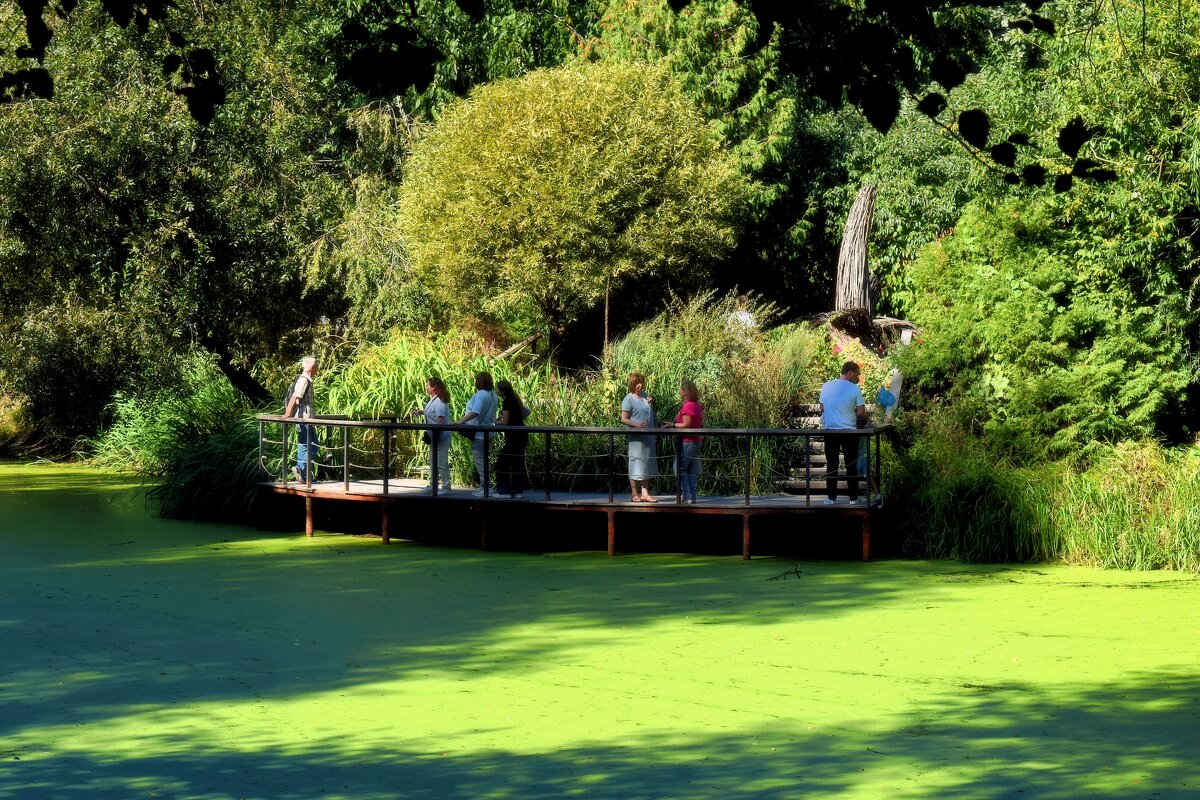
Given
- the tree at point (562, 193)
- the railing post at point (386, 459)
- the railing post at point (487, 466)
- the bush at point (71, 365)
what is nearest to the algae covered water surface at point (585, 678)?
the railing post at point (487, 466)

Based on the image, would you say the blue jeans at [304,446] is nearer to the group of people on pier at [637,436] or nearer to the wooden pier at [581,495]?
the group of people on pier at [637,436]

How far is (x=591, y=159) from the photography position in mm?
20969

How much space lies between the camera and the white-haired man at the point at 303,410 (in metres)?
15.1

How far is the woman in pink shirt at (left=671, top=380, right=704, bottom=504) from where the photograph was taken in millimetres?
13625

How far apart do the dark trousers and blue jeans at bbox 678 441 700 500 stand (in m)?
1.11

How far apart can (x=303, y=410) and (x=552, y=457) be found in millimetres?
2482

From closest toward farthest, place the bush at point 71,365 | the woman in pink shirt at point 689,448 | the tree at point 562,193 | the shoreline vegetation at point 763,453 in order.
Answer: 1. the shoreline vegetation at point 763,453
2. the woman in pink shirt at point 689,448
3. the bush at point 71,365
4. the tree at point 562,193

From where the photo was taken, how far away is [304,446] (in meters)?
15.3

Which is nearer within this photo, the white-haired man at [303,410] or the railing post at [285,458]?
the railing post at [285,458]

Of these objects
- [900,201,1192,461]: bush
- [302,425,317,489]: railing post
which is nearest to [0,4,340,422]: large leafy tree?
[302,425,317,489]: railing post

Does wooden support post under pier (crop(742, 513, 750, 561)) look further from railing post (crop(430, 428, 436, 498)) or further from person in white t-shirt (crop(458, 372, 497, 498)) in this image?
railing post (crop(430, 428, 436, 498))

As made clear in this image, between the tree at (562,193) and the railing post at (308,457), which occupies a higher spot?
the tree at (562,193)

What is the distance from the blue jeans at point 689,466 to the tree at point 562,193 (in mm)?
7619

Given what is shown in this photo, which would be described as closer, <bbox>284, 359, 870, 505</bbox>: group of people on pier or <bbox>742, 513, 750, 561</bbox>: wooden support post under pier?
<bbox>742, 513, 750, 561</bbox>: wooden support post under pier
